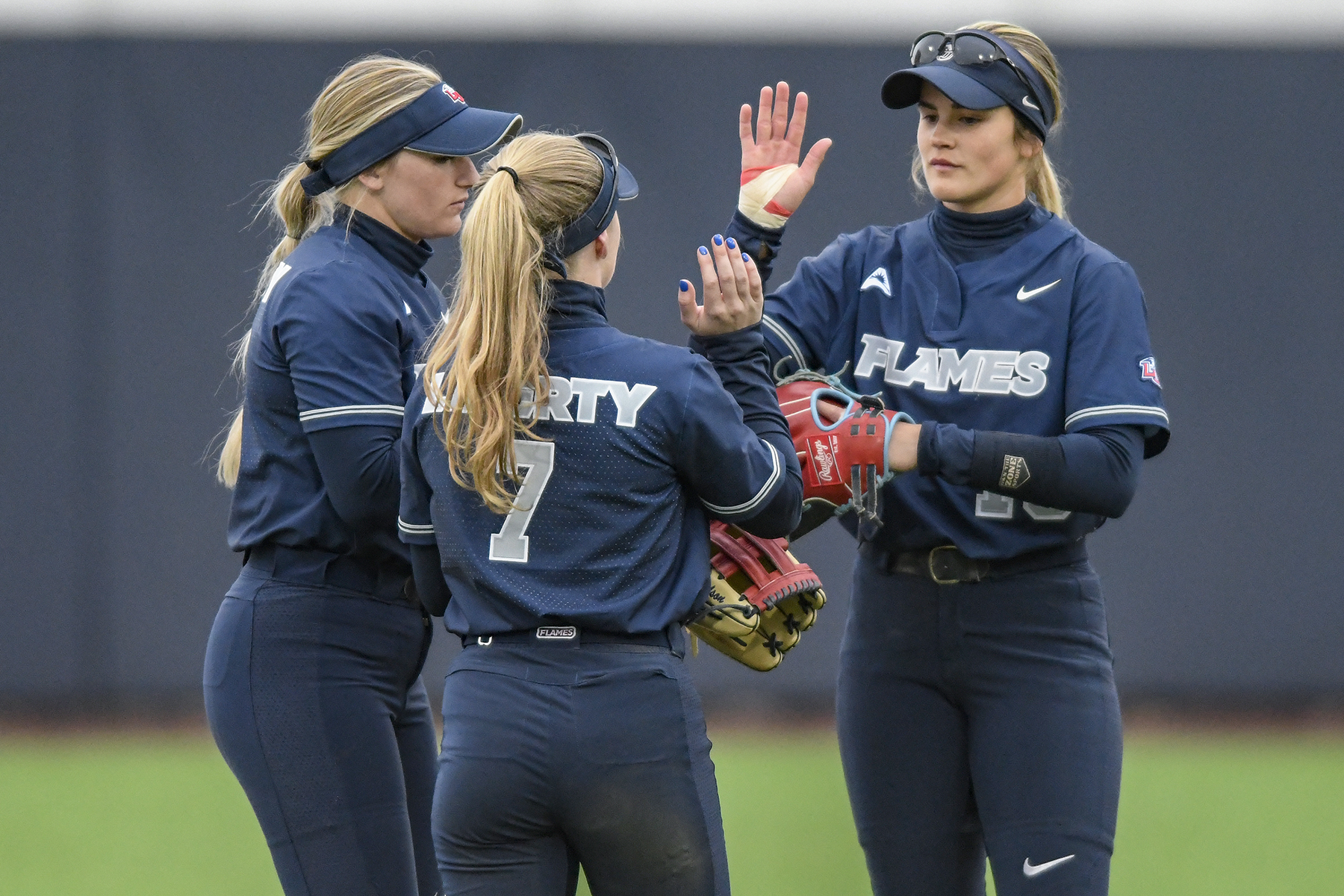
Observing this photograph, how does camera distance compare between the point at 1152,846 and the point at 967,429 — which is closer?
the point at 967,429

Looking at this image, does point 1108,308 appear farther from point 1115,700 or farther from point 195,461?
point 195,461

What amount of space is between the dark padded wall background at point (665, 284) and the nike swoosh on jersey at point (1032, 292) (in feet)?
13.2

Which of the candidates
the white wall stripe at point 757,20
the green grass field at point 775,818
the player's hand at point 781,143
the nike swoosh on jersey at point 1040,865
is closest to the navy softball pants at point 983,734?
the nike swoosh on jersey at point 1040,865

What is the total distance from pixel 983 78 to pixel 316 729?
5.13 ft

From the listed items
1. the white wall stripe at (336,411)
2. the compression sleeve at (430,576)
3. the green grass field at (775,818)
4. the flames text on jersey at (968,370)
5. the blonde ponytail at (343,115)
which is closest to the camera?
the compression sleeve at (430,576)

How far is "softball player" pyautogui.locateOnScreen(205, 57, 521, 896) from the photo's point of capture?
2.36m

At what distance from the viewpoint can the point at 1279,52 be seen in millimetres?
6711

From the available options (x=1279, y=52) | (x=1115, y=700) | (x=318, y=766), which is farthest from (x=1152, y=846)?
(x=1279, y=52)

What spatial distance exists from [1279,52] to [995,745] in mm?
5361

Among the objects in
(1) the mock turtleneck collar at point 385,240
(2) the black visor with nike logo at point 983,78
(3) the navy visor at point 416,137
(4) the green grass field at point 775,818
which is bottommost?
(4) the green grass field at point 775,818

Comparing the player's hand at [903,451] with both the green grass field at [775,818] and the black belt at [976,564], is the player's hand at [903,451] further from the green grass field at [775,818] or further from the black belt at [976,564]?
the green grass field at [775,818]

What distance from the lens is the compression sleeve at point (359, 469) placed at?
7.67 feet

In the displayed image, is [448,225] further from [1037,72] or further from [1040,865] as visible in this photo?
[1040,865]

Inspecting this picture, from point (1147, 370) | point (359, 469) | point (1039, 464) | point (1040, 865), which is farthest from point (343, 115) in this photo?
point (1040, 865)
